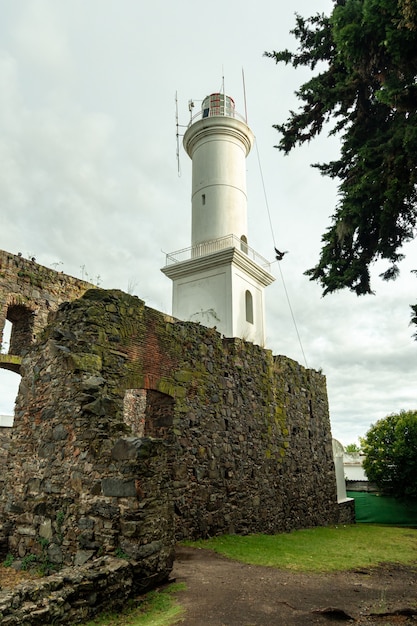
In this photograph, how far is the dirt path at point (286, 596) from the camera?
4617 mm

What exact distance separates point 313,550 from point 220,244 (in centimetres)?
1401

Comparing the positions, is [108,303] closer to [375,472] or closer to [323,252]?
[323,252]

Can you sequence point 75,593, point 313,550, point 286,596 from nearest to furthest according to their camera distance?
1. point 75,593
2. point 286,596
3. point 313,550

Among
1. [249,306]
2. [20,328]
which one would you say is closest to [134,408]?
[20,328]

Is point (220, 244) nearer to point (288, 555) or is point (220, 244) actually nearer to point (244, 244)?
point (244, 244)

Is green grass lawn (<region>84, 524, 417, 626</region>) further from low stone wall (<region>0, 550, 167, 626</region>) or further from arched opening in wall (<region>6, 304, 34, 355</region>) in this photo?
arched opening in wall (<region>6, 304, 34, 355</region>)

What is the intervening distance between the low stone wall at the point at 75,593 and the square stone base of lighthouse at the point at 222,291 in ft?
45.8

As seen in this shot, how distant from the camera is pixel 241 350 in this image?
1236 cm

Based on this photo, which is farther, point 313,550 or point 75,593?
point 313,550

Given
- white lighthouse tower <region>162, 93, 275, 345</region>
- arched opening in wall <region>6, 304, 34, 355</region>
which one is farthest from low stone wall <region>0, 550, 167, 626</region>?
white lighthouse tower <region>162, 93, 275, 345</region>

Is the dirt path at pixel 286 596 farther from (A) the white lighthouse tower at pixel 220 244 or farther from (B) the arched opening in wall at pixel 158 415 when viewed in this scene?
(A) the white lighthouse tower at pixel 220 244

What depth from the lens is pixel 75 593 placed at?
4.60 meters

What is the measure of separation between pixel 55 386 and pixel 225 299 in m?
12.9

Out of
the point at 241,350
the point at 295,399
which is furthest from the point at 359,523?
the point at 241,350
